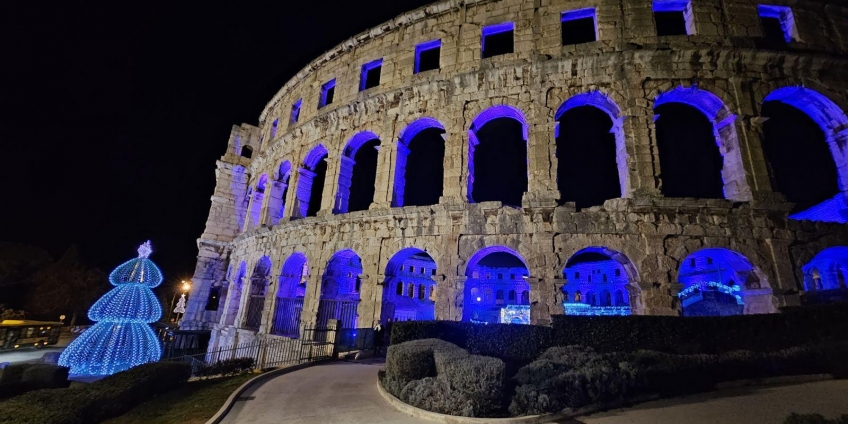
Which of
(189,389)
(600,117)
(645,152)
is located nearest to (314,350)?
(189,389)

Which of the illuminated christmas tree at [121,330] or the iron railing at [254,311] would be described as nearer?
the illuminated christmas tree at [121,330]

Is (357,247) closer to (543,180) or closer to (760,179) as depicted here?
(543,180)

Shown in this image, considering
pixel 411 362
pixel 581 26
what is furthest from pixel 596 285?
pixel 411 362

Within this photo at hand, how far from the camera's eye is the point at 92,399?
20.0ft

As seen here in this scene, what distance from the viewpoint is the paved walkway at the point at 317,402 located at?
5340 mm

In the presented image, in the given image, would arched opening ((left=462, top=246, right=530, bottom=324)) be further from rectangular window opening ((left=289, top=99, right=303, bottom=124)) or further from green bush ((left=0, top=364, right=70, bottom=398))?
green bush ((left=0, top=364, right=70, bottom=398))

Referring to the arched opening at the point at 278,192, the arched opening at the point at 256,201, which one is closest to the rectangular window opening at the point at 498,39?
the arched opening at the point at 278,192

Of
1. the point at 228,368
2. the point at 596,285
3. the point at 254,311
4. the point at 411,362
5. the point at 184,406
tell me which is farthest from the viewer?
the point at 596,285

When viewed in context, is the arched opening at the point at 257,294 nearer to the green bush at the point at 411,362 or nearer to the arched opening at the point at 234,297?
the arched opening at the point at 234,297

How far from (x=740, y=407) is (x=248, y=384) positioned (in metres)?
9.04

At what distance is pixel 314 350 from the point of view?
11.4 metres

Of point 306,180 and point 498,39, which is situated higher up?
point 498,39

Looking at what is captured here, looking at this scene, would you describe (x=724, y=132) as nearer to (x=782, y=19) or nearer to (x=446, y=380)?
(x=782, y=19)

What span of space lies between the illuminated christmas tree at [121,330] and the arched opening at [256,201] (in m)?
8.80
